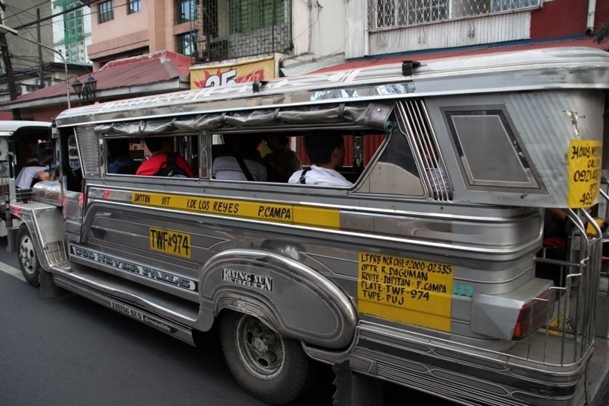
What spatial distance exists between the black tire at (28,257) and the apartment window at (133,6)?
14.9 meters

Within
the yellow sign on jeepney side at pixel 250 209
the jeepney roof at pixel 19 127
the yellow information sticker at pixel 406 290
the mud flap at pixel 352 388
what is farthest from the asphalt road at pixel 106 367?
the jeepney roof at pixel 19 127

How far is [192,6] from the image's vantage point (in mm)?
16141

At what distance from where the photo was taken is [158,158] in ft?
13.8

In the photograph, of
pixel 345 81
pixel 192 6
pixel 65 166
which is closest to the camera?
pixel 345 81

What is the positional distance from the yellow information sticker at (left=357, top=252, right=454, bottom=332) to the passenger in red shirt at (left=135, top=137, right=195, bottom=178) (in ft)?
7.02

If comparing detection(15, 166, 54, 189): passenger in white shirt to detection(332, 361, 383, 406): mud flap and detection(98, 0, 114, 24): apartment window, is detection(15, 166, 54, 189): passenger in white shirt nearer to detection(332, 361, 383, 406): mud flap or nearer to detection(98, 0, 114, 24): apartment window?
detection(332, 361, 383, 406): mud flap

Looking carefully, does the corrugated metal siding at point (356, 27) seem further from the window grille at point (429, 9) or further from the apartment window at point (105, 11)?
the apartment window at point (105, 11)

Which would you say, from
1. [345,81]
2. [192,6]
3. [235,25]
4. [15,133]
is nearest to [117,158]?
[345,81]

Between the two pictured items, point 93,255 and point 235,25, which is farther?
point 235,25

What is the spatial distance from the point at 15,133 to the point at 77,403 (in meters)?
7.34

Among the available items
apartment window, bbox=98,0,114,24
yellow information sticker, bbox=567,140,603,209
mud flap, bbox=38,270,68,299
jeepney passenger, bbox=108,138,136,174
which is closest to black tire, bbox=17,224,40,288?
mud flap, bbox=38,270,68,299

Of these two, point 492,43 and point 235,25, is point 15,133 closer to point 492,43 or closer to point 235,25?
point 235,25

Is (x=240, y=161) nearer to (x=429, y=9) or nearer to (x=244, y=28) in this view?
(x=429, y=9)

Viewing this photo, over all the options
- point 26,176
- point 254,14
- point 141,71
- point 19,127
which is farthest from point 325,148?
point 141,71
